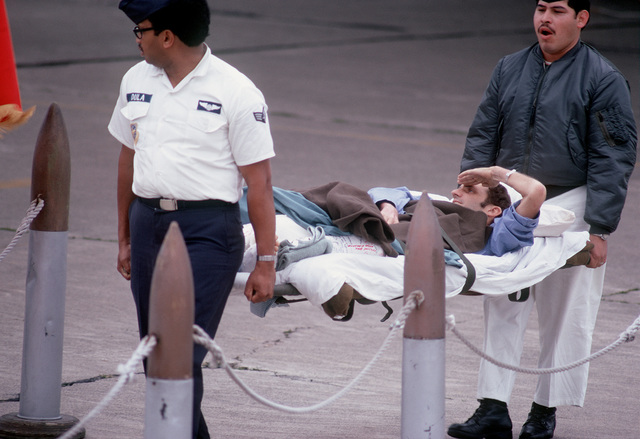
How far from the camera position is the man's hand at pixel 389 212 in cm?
487

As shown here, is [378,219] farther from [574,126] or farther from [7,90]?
[7,90]

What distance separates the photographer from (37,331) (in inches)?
171

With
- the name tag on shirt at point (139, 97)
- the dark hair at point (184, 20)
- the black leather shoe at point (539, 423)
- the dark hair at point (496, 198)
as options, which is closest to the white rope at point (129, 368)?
the name tag on shirt at point (139, 97)

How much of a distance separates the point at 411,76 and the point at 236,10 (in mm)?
8738

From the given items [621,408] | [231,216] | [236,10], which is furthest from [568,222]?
[236,10]

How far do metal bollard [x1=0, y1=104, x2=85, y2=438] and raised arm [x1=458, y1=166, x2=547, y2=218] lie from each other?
6.00 ft

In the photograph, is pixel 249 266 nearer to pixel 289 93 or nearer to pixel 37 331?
pixel 37 331

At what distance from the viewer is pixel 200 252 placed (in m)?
3.74

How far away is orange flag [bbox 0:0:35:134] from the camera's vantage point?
→ 4562mm

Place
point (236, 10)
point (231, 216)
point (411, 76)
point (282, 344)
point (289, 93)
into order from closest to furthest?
point (231, 216), point (282, 344), point (289, 93), point (411, 76), point (236, 10)

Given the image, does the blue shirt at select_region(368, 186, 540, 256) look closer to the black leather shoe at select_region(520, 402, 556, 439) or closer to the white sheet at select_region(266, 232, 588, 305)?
the white sheet at select_region(266, 232, 588, 305)

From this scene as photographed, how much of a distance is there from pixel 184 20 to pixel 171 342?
48.2 inches

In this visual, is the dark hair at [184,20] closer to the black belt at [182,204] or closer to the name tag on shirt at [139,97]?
the name tag on shirt at [139,97]

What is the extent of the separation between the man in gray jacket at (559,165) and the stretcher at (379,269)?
0.23 meters
